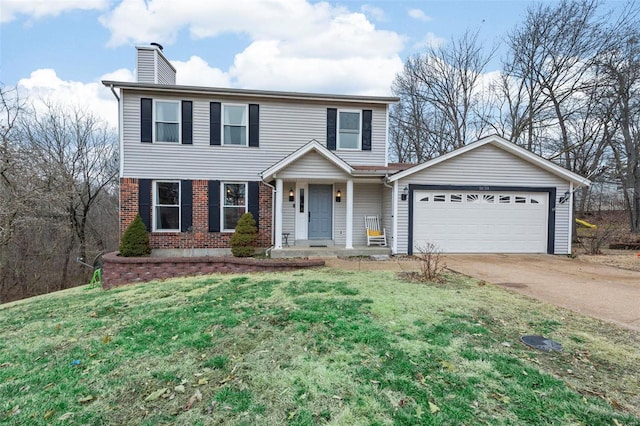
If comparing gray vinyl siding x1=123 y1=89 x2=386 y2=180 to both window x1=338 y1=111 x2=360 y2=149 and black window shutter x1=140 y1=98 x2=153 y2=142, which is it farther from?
window x1=338 y1=111 x2=360 y2=149

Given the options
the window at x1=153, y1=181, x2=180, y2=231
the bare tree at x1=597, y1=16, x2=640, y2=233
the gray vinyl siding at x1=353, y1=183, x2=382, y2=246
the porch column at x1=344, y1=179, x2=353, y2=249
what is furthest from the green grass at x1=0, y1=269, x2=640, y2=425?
the bare tree at x1=597, y1=16, x2=640, y2=233

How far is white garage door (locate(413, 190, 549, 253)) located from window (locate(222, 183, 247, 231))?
5.66 m

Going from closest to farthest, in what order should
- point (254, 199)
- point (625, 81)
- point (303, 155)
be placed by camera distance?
1. point (303, 155)
2. point (254, 199)
3. point (625, 81)

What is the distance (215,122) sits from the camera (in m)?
10.7

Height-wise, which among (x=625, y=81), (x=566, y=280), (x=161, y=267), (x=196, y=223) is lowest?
(x=161, y=267)

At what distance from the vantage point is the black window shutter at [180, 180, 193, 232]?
416 inches

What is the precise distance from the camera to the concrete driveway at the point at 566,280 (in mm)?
4727

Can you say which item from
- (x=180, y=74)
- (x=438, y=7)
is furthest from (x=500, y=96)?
(x=180, y=74)

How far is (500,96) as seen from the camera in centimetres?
1962

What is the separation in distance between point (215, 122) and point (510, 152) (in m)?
9.64

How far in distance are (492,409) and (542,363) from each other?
41.5 inches

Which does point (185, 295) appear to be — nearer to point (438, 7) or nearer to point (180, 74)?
point (180, 74)

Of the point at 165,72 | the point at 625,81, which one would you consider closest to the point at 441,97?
the point at 625,81

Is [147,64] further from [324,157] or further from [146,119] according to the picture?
[324,157]
